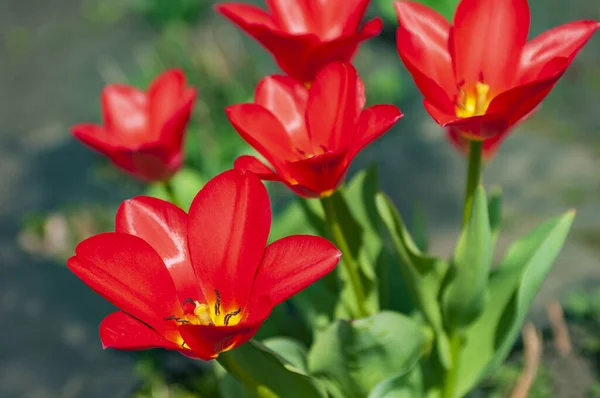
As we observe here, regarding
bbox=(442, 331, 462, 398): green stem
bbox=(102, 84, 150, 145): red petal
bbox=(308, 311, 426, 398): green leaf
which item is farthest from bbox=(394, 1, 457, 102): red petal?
bbox=(102, 84, 150, 145): red petal

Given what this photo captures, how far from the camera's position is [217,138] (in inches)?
118

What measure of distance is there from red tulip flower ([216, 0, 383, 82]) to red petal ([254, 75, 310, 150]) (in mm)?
32

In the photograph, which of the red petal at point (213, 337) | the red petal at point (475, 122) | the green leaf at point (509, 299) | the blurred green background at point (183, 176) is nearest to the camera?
the red petal at point (213, 337)

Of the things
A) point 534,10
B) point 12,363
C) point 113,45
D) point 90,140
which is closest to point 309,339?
point 90,140

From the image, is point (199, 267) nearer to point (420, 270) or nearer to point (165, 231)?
point (165, 231)

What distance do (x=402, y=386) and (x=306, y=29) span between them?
56 centimetres

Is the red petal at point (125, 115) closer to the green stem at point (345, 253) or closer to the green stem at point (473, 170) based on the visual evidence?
the green stem at point (345, 253)

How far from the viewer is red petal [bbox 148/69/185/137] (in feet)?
4.08

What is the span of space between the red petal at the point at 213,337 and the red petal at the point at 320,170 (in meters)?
0.21

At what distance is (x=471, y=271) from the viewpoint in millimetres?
1077

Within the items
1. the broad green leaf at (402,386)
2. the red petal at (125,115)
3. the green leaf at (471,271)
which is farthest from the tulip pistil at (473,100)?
the red petal at (125,115)

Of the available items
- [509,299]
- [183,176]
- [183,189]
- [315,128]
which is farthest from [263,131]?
[183,176]

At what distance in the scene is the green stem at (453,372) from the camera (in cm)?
123

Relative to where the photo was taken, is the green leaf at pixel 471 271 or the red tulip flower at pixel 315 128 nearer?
the red tulip flower at pixel 315 128
